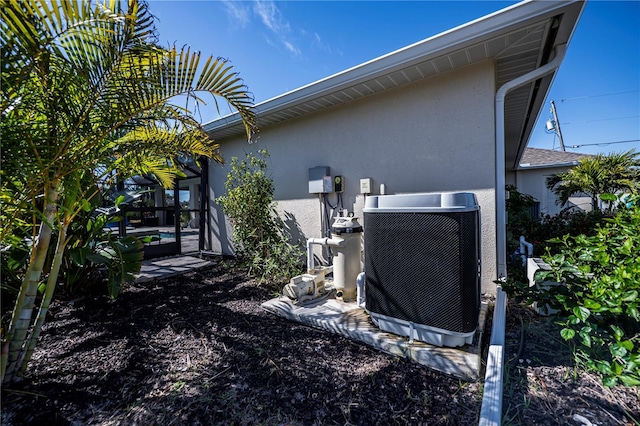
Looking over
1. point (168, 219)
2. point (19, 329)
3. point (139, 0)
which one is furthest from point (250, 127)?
point (168, 219)

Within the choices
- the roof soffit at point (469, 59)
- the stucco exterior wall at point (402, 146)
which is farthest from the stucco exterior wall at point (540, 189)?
the stucco exterior wall at point (402, 146)

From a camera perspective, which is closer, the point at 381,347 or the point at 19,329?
the point at 19,329

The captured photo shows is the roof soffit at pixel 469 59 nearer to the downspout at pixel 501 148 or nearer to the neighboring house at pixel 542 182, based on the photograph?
the downspout at pixel 501 148

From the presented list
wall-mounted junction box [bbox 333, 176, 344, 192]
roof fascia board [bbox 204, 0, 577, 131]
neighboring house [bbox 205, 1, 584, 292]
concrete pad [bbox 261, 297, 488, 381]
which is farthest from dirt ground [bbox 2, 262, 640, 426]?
roof fascia board [bbox 204, 0, 577, 131]

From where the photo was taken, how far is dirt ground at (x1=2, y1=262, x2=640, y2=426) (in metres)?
1.46

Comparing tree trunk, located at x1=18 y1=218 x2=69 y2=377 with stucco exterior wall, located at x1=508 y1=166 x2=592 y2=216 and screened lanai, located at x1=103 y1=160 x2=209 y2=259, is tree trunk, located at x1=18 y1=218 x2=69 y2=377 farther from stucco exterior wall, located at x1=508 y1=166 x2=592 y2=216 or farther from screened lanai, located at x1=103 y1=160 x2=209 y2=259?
stucco exterior wall, located at x1=508 y1=166 x2=592 y2=216

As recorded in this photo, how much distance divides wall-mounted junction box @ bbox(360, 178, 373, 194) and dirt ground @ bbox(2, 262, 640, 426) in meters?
2.02

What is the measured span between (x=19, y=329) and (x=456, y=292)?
2912 mm

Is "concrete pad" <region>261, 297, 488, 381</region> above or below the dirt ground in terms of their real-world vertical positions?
above

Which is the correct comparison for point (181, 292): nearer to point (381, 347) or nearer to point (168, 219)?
point (381, 347)

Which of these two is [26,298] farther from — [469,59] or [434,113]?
[469,59]

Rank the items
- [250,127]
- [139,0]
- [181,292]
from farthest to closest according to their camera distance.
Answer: [181,292] → [250,127] → [139,0]

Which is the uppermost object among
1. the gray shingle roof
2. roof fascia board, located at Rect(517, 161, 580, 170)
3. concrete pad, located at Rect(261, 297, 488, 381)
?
the gray shingle roof

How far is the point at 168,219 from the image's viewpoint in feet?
36.0
